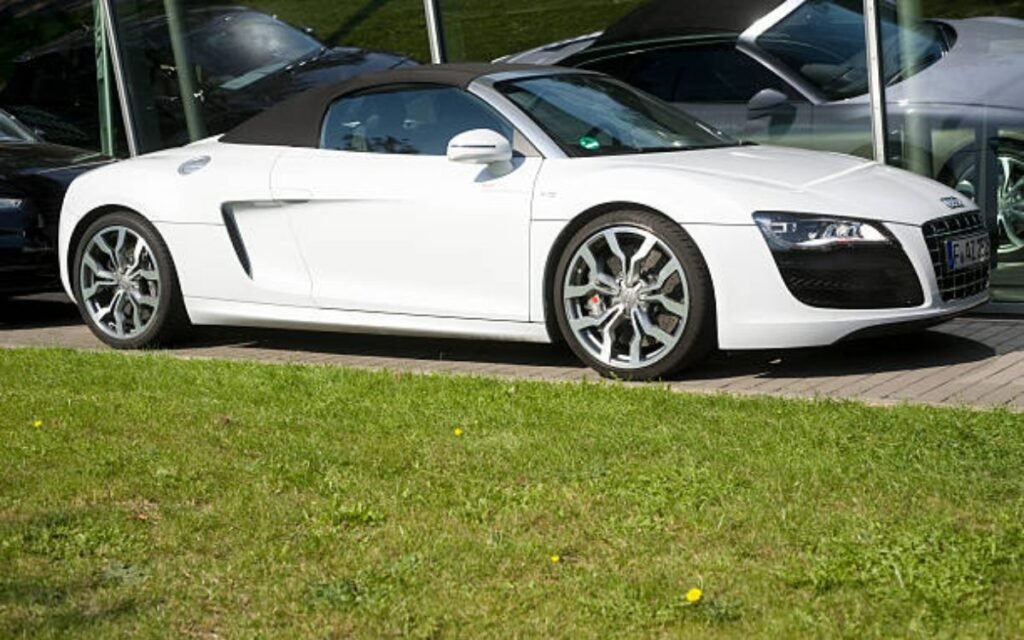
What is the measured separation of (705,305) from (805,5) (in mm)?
3600

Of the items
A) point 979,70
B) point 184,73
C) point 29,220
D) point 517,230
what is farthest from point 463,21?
point 517,230

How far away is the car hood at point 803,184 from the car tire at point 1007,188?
5.90 feet

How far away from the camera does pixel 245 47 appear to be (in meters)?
13.7

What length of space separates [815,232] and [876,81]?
10.2 ft

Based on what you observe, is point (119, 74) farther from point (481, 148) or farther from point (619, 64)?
point (481, 148)

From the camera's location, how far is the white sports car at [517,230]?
8.21 m

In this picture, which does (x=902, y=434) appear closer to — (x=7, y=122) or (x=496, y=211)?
(x=496, y=211)

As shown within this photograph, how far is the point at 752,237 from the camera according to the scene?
8164 mm

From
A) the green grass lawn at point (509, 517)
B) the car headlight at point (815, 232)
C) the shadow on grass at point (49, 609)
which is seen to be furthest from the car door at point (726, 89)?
the shadow on grass at point (49, 609)

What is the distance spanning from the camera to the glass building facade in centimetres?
1077

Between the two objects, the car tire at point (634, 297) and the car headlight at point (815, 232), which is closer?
the car headlight at point (815, 232)

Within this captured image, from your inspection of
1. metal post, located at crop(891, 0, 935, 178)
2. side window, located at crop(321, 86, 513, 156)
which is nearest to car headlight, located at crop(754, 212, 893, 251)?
side window, located at crop(321, 86, 513, 156)

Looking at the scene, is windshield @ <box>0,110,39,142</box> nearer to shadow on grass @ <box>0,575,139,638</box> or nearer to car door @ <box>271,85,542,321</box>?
car door @ <box>271,85,542,321</box>

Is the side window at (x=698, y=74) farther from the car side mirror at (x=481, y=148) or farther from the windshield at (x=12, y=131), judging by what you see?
the windshield at (x=12, y=131)
